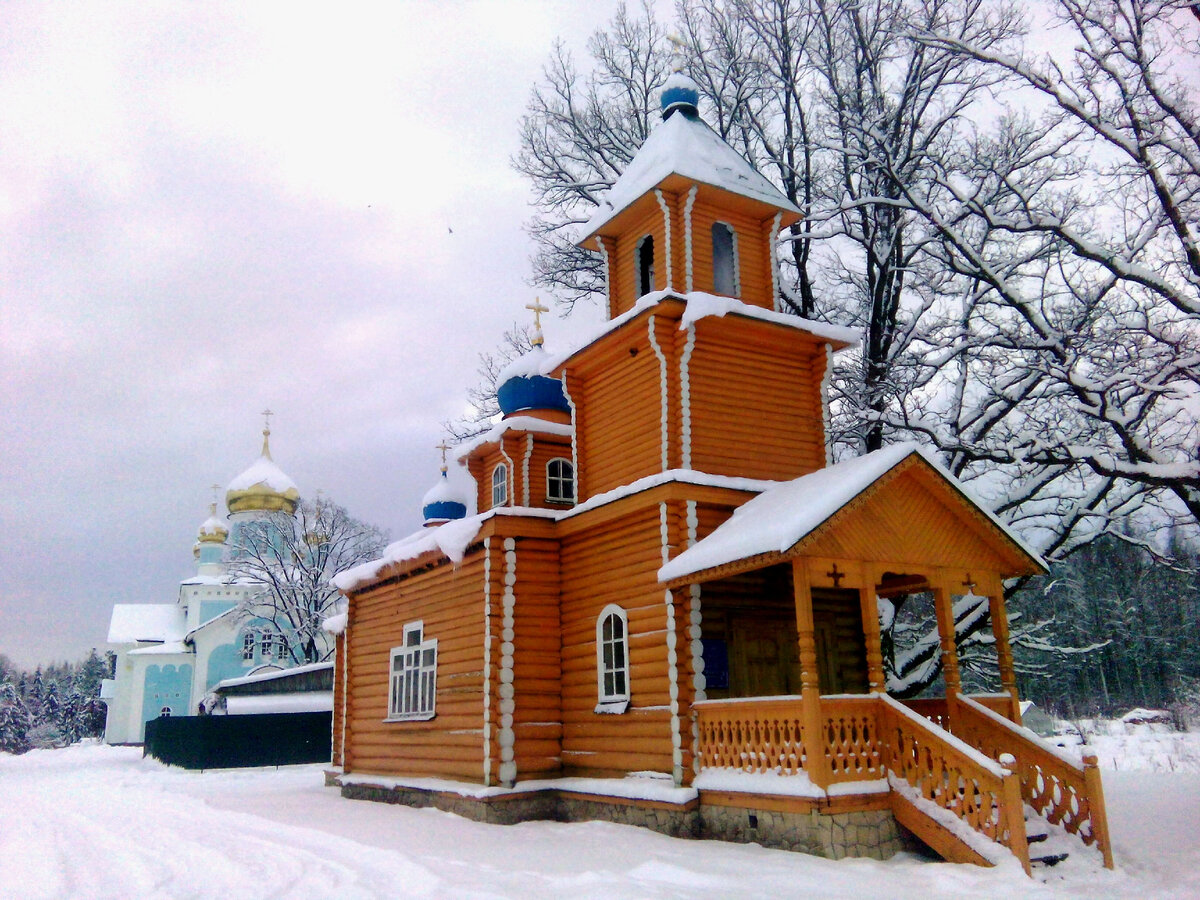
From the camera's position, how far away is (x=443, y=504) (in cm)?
2192

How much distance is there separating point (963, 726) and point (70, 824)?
1148 cm

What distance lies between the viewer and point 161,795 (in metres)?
17.4

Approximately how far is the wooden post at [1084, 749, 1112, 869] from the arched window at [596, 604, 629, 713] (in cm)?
506

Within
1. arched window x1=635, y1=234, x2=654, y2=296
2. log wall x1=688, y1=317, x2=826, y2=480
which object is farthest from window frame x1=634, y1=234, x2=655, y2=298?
log wall x1=688, y1=317, x2=826, y2=480

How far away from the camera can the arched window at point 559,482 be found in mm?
16544

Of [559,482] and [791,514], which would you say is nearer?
[791,514]

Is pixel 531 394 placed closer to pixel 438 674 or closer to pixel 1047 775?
pixel 438 674

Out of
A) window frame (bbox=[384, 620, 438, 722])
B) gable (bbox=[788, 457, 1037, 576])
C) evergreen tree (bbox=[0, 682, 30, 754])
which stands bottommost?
evergreen tree (bbox=[0, 682, 30, 754])

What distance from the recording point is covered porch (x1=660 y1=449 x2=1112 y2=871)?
8.33 meters

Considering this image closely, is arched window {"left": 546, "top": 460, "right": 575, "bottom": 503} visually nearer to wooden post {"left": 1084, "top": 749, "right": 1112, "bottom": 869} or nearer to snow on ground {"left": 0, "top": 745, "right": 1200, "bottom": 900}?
snow on ground {"left": 0, "top": 745, "right": 1200, "bottom": 900}

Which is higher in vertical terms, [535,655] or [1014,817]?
[535,655]

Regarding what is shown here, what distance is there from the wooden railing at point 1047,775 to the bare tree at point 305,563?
1085 inches

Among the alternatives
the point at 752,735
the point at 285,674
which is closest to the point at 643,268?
the point at 752,735

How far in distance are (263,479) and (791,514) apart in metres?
39.5
